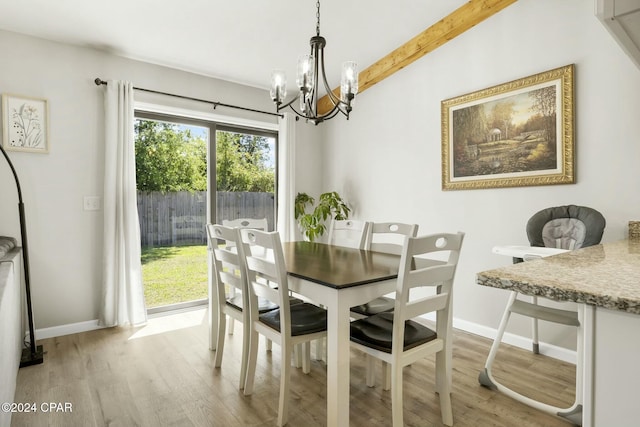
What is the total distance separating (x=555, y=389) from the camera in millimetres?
2096

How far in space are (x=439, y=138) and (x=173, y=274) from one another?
2984 mm

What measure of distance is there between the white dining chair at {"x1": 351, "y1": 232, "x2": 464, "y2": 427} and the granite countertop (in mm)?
630

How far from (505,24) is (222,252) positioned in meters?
2.78

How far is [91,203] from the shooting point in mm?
3049

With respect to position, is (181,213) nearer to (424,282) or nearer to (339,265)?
(339,265)

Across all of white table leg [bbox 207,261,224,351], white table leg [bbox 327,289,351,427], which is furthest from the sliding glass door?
white table leg [bbox 327,289,351,427]

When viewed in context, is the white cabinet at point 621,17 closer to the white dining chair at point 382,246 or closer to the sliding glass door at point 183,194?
the white dining chair at point 382,246

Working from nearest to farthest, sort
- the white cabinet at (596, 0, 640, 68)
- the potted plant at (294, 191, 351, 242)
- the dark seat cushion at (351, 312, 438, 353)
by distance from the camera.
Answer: the white cabinet at (596, 0, 640, 68) → the dark seat cushion at (351, 312, 438, 353) → the potted plant at (294, 191, 351, 242)

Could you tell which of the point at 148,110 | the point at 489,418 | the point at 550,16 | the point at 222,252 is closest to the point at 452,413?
the point at 489,418

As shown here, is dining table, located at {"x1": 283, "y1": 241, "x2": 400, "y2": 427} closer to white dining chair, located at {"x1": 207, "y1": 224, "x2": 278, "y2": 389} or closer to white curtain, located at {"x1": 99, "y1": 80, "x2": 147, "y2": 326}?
white dining chair, located at {"x1": 207, "y1": 224, "x2": 278, "y2": 389}

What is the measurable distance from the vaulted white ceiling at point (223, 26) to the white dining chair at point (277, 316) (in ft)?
6.04

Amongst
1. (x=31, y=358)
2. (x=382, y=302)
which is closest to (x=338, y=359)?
(x=382, y=302)

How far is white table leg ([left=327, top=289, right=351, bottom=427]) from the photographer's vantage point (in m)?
1.52

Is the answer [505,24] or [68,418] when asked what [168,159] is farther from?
[505,24]
